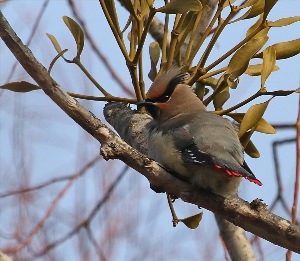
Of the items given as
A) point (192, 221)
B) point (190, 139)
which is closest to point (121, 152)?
point (190, 139)

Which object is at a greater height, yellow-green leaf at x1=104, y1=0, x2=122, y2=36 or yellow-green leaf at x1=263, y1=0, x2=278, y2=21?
yellow-green leaf at x1=263, y1=0, x2=278, y2=21

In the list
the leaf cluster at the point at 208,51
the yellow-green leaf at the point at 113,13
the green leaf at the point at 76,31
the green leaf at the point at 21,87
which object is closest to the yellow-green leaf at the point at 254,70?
the leaf cluster at the point at 208,51

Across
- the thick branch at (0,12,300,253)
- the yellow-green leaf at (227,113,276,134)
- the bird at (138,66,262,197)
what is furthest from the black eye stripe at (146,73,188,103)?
the thick branch at (0,12,300,253)

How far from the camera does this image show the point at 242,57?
2.35 metres

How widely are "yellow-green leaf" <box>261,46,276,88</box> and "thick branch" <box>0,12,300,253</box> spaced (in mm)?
497

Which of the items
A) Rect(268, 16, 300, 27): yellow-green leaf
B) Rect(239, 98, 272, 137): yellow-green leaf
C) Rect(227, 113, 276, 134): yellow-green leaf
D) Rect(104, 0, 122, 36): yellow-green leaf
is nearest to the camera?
Rect(239, 98, 272, 137): yellow-green leaf

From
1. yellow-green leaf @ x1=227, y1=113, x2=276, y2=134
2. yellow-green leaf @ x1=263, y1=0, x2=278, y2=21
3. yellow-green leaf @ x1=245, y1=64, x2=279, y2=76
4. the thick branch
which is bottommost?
the thick branch

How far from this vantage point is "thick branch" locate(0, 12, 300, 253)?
6.27ft

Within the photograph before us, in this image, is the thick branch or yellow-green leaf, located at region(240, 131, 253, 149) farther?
yellow-green leaf, located at region(240, 131, 253, 149)

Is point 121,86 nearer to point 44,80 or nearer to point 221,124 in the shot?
point 221,124

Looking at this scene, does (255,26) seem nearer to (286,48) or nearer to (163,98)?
(286,48)

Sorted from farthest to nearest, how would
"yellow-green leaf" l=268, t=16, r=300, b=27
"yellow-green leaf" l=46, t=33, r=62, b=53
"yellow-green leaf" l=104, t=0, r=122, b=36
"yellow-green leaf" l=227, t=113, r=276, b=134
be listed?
"yellow-green leaf" l=46, t=33, r=62, b=53 < "yellow-green leaf" l=227, t=113, r=276, b=134 < "yellow-green leaf" l=268, t=16, r=300, b=27 < "yellow-green leaf" l=104, t=0, r=122, b=36

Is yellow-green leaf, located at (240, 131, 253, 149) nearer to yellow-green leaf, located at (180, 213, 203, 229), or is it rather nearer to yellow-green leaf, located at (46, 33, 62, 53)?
yellow-green leaf, located at (180, 213, 203, 229)

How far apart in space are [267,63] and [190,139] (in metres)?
0.34
